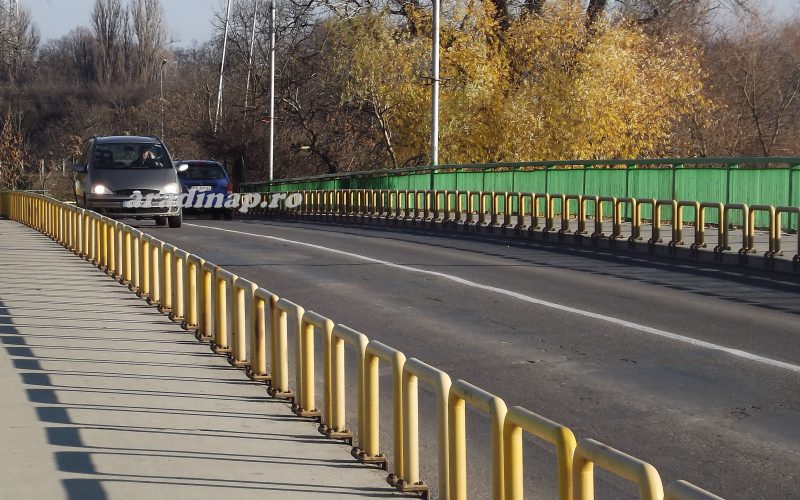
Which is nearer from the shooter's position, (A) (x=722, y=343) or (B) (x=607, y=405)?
(B) (x=607, y=405)

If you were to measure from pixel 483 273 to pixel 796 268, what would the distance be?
4.28 meters

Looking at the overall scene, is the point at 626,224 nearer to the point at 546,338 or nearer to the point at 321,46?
the point at 546,338

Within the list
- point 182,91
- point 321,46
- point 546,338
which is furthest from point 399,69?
point 182,91

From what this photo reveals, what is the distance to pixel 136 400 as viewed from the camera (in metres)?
8.62

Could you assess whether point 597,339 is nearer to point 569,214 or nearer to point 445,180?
point 569,214

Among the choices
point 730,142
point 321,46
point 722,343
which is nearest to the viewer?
point 722,343

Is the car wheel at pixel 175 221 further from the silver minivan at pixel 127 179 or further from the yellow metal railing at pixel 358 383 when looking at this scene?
the yellow metal railing at pixel 358 383

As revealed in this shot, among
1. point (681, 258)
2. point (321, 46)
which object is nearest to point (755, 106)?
point (321, 46)

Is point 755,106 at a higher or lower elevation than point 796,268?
higher

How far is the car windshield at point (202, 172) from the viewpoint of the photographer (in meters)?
40.4

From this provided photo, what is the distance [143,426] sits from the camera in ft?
25.5

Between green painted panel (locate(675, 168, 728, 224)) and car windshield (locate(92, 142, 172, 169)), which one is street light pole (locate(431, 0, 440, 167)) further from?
green painted panel (locate(675, 168, 728, 224))

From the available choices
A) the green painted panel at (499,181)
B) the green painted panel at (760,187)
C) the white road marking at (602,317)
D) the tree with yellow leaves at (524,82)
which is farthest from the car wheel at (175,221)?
the tree with yellow leaves at (524,82)

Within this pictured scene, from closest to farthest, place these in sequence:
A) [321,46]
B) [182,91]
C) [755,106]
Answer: [321,46] < [755,106] < [182,91]
